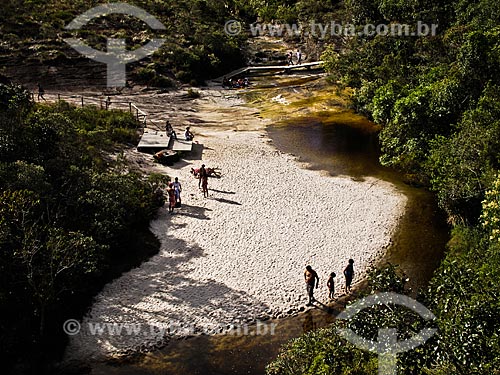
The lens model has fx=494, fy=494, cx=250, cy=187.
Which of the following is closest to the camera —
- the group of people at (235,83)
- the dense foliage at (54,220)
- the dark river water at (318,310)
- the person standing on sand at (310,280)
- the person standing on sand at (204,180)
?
the dark river water at (318,310)

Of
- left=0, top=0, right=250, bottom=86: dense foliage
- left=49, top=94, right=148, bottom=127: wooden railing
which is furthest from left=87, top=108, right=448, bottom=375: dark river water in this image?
left=0, top=0, right=250, bottom=86: dense foliage

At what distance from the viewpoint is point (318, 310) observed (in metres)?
18.7

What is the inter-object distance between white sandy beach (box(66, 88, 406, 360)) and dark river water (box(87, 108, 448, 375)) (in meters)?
0.67

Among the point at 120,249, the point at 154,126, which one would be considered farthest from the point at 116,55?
the point at 120,249

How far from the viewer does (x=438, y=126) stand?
2656 centimetres

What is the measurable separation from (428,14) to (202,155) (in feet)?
73.4

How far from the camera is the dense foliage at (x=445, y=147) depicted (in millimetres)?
11969

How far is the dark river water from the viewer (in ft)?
52.5

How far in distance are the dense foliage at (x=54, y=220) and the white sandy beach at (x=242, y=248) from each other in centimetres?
112

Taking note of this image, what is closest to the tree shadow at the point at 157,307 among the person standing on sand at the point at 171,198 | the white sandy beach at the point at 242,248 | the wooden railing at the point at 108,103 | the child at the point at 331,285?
the white sandy beach at the point at 242,248

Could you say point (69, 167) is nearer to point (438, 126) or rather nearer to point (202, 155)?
point (202, 155)

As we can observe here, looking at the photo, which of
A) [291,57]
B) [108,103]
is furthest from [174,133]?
[291,57]

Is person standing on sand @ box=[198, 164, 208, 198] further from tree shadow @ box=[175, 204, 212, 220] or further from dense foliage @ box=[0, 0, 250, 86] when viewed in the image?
dense foliage @ box=[0, 0, 250, 86]

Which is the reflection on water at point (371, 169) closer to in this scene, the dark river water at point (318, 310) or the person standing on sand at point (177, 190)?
the dark river water at point (318, 310)
